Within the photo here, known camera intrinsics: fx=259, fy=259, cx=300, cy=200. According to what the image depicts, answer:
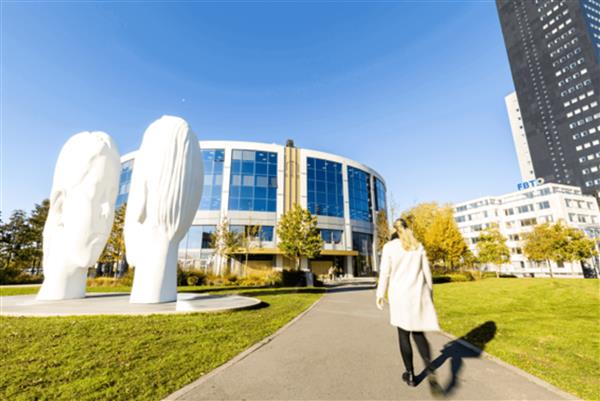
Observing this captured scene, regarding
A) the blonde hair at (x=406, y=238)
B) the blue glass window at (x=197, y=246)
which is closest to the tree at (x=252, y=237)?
the blue glass window at (x=197, y=246)

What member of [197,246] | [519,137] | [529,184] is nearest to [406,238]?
[197,246]

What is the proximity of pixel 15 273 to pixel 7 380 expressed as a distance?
108 ft

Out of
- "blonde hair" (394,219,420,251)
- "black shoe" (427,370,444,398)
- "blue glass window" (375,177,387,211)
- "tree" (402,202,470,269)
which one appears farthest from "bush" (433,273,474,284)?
"blonde hair" (394,219,420,251)

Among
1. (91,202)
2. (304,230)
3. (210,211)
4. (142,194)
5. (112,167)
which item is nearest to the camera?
(142,194)

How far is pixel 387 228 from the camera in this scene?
32812 millimetres

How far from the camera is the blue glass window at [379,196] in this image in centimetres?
4750

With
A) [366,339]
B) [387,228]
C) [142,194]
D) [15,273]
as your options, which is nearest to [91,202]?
[142,194]

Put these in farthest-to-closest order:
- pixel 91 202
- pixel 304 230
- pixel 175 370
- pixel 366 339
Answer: pixel 304 230
pixel 91 202
pixel 366 339
pixel 175 370

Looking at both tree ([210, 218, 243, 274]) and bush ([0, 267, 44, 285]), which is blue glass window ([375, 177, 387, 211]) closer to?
tree ([210, 218, 243, 274])

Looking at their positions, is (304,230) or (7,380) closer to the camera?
(7,380)

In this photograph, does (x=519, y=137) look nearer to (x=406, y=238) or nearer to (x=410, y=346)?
(x=406, y=238)

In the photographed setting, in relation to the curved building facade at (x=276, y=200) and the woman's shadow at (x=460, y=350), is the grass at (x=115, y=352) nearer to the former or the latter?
the woman's shadow at (x=460, y=350)

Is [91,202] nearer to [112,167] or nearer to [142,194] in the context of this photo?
[112,167]

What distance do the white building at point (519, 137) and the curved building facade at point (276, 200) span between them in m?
96.7
